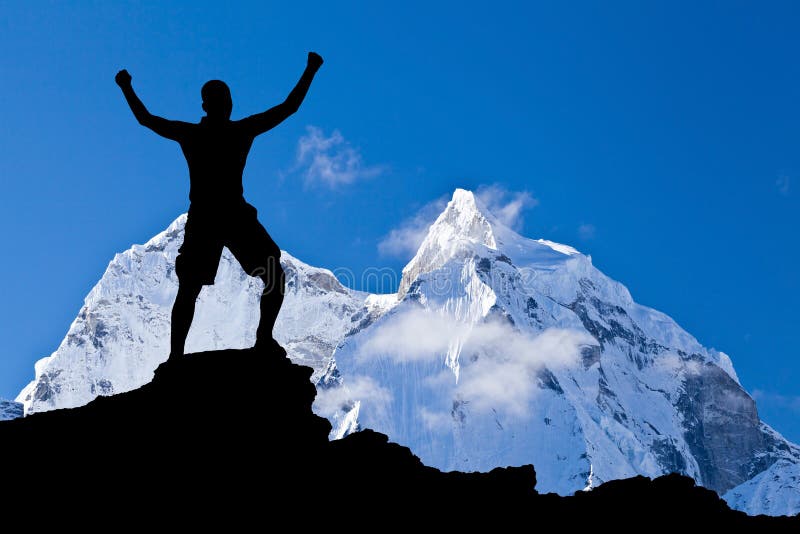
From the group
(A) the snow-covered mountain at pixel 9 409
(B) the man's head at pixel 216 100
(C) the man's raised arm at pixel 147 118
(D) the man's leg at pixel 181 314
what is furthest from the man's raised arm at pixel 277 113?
(A) the snow-covered mountain at pixel 9 409

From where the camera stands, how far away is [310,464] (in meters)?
11.0

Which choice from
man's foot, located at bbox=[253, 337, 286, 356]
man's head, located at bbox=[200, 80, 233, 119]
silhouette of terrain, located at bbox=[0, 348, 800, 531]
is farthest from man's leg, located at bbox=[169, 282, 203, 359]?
man's head, located at bbox=[200, 80, 233, 119]

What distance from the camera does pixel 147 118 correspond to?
11555mm

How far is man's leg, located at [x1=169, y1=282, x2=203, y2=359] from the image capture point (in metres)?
11.5

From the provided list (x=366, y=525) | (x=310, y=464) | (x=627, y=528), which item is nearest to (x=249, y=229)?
(x=310, y=464)

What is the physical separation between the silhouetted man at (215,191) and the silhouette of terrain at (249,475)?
0.72 m

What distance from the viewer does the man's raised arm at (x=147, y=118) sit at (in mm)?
11477

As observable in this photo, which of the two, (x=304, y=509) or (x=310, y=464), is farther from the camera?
(x=310, y=464)

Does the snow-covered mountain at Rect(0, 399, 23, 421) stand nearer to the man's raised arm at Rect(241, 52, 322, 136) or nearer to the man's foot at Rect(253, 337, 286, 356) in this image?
the man's foot at Rect(253, 337, 286, 356)

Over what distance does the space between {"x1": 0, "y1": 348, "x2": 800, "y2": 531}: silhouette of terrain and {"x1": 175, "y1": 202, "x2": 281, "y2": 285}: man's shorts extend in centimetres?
82

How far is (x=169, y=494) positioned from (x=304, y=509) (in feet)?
3.76

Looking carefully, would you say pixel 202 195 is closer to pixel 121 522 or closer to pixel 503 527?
pixel 121 522

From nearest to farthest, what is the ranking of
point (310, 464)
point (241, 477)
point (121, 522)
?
point (121, 522) → point (241, 477) → point (310, 464)

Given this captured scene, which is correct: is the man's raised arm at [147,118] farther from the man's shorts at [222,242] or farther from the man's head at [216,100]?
the man's shorts at [222,242]
